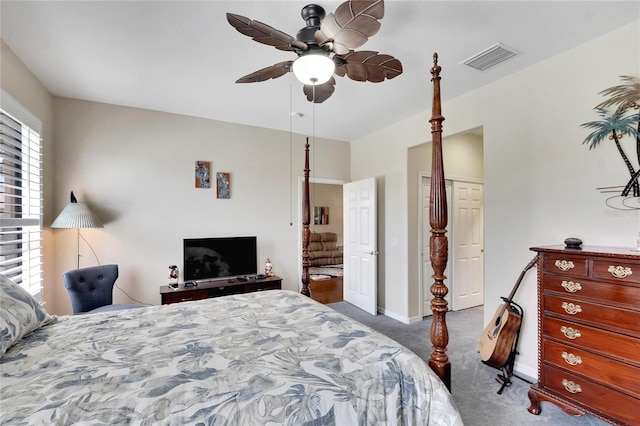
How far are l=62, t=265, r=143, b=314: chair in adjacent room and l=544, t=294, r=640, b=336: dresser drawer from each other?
3.59m

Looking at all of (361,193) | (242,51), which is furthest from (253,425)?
(361,193)

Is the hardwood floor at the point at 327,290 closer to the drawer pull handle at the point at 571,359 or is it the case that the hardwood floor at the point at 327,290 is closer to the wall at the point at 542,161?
the wall at the point at 542,161

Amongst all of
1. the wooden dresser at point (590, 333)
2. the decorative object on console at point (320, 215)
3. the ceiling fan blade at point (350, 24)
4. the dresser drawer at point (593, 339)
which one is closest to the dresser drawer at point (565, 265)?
the wooden dresser at point (590, 333)

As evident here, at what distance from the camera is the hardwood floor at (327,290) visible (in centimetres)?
503

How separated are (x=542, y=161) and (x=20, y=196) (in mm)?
4419

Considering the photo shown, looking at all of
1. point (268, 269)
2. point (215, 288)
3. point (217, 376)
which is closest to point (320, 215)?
point (268, 269)

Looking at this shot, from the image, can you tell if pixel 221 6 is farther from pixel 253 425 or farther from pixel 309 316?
pixel 253 425

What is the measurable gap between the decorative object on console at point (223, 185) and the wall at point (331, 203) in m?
4.35

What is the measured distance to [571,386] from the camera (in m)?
1.92

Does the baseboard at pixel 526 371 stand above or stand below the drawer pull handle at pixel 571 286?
below

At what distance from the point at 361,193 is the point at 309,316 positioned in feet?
9.72

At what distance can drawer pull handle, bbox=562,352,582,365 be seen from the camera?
189 cm

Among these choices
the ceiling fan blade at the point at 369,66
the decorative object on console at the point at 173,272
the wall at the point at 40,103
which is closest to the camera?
the ceiling fan blade at the point at 369,66

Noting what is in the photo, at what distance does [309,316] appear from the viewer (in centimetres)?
184
